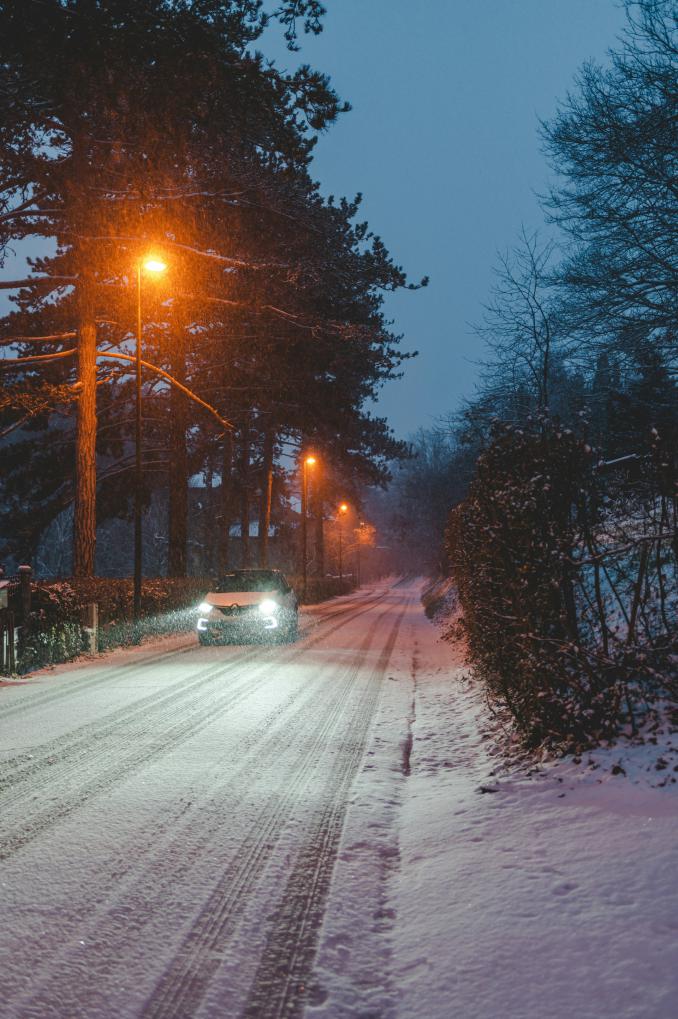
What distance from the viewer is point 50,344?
2559cm

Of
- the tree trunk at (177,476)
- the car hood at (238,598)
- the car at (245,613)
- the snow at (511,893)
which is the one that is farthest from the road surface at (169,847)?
the tree trunk at (177,476)

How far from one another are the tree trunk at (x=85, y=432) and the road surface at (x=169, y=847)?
29.6 feet

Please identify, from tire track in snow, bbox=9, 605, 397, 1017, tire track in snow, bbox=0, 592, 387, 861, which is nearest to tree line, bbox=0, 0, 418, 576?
tire track in snow, bbox=0, 592, 387, 861

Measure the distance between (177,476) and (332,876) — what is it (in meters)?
24.0

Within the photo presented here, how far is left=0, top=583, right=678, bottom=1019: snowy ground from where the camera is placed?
9.45ft

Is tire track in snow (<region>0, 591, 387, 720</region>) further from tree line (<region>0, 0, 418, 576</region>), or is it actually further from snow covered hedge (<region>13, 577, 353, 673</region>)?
tree line (<region>0, 0, 418, 576</region>)

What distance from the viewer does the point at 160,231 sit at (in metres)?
18.4

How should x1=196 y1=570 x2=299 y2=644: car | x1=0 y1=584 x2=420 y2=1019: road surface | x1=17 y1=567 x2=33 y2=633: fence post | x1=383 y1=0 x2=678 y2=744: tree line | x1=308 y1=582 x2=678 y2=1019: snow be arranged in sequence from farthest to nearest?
x1=196 y1=570 x2=299 y2=644: car
x1=17 y1=567 x2=33 y2=633: fence post
x1=383 y1=0 x2=678 y2=744: tree line
x1=0 y1=584 x2=420 y2=1019: road surface
x1=308 y1=582 x2=678 y2=1019: snow

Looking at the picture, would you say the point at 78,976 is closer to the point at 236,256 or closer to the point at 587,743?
the point at 587,743

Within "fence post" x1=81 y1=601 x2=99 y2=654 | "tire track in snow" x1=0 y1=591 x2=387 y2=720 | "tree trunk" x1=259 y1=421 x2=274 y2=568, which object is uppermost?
"tree trunk" x1=259 y1=421 x2=274 y2=568

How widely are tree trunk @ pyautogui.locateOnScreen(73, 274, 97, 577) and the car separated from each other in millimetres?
3600

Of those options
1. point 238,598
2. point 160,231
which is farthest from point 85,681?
point 160,231

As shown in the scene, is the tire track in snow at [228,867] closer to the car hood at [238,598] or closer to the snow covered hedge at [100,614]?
the snow covered hedge at [100,614]

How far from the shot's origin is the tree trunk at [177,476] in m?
26.6
